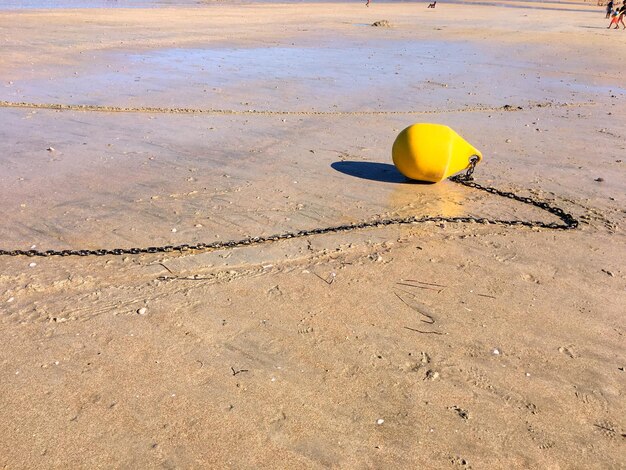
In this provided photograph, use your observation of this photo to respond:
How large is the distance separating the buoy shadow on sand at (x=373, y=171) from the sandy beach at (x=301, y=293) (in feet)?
0.13

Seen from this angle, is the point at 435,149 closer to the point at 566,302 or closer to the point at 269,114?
the point at 566,302

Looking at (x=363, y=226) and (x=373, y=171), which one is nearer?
(x=363, y=226)

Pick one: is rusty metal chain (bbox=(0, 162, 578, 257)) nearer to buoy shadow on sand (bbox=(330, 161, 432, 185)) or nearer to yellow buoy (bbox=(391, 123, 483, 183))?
yellow buoy (bbox=(391, 123, 483, 183))

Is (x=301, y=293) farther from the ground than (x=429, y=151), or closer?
closer

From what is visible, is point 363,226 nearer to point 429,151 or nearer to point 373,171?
point 429,151

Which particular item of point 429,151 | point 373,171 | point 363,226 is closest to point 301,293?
point 363,226

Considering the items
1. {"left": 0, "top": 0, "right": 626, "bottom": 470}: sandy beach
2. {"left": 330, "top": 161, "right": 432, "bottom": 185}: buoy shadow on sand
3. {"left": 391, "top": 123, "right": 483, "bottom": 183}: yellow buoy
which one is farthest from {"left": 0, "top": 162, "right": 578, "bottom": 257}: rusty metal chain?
{"left": 330, "top": 161, "right": 432, "bottom": 185}: buoy shadow on sand

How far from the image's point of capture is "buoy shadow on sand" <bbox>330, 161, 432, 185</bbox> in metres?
7.08

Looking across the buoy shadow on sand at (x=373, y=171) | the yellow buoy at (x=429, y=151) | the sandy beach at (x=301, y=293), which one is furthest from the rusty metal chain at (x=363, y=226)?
the buoy shadow on sand at (x=373, y=171)

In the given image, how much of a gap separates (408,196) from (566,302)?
2.36 metres

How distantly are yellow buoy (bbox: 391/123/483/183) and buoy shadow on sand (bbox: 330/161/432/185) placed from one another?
0.93 ft

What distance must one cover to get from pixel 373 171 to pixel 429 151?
90cm

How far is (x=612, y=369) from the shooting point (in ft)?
12.8

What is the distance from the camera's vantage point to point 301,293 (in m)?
4.66
